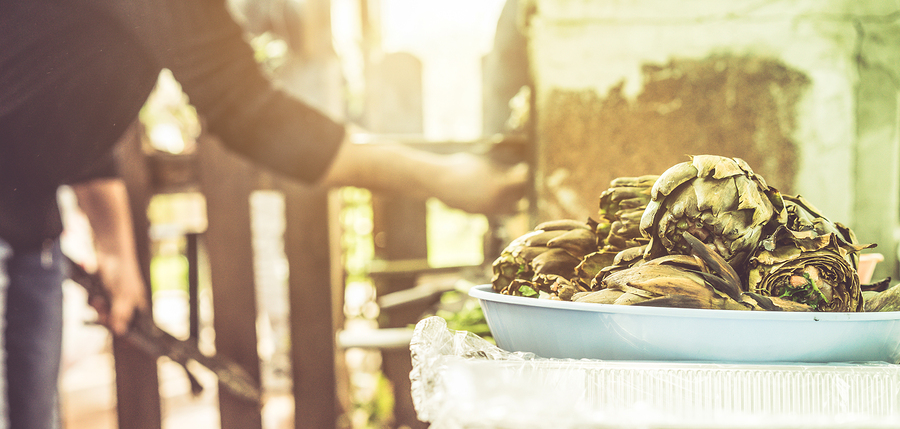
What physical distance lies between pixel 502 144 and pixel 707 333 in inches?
49.8

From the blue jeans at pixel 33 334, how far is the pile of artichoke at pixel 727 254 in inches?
48.0

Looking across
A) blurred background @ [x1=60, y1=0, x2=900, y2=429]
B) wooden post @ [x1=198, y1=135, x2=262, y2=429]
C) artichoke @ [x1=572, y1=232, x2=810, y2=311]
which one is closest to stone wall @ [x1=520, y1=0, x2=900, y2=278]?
blurred background @ [x1=60, y1=0, x2=900, y2=429]

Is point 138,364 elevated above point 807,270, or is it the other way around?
point 807,270

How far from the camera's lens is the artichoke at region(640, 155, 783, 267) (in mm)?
434

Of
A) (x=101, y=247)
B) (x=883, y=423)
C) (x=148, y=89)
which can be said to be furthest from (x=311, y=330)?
(x=883, y=423)

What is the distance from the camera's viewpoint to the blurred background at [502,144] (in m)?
1.22

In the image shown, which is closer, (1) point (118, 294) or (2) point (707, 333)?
(2) point (707, 333)

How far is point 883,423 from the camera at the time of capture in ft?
1.10

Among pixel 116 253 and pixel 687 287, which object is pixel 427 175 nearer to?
pixel 116 253

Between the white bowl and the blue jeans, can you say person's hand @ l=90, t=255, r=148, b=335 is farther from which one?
the white bowl

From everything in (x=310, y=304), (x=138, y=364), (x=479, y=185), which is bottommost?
(x=138, y=364)

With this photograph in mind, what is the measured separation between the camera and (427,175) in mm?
1603

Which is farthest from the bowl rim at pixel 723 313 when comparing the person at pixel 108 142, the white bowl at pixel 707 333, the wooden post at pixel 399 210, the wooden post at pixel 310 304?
the wooden post at pixel 399 210

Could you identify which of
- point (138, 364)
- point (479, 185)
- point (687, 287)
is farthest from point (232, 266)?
point (687, 287)
